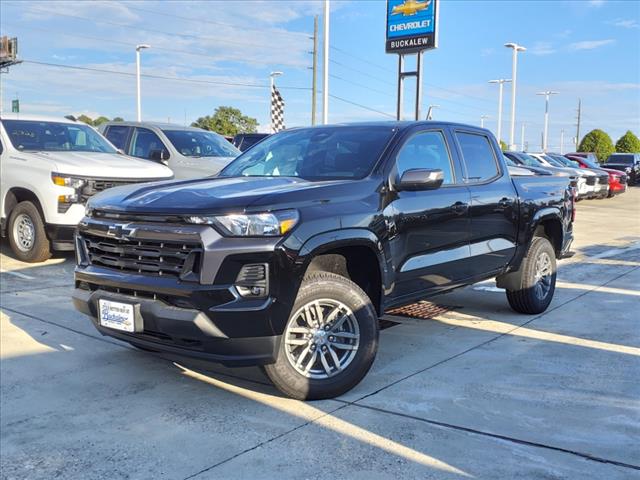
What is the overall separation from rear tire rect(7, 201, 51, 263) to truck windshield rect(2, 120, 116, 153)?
100cm

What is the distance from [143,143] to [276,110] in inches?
667

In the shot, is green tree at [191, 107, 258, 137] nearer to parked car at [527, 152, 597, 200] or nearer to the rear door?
parked car at [527, 152, 597, 200]

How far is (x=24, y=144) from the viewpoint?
886 cm

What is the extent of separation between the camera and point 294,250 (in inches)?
144

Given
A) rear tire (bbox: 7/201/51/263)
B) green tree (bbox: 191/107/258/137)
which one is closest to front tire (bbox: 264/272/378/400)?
rear tire (bbox: 7/201/51/263)

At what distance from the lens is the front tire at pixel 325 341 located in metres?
3.82

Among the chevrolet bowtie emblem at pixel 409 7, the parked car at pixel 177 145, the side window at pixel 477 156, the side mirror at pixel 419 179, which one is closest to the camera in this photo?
the side mirror at pixel 419 179

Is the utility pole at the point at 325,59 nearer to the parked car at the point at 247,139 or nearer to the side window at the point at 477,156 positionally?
the parked car at the point at 247,139

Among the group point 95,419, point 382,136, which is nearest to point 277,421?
point 95,419

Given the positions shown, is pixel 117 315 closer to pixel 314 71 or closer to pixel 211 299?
pixel 211 299

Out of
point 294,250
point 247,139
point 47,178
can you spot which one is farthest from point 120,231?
point 247,139

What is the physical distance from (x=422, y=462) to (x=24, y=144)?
7.77 metres

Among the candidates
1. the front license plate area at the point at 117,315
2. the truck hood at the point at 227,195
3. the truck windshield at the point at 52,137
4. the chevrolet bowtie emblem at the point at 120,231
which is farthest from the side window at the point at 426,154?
the truck windshield at the point at 52,137

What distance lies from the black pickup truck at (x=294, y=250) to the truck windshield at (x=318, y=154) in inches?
0.6
